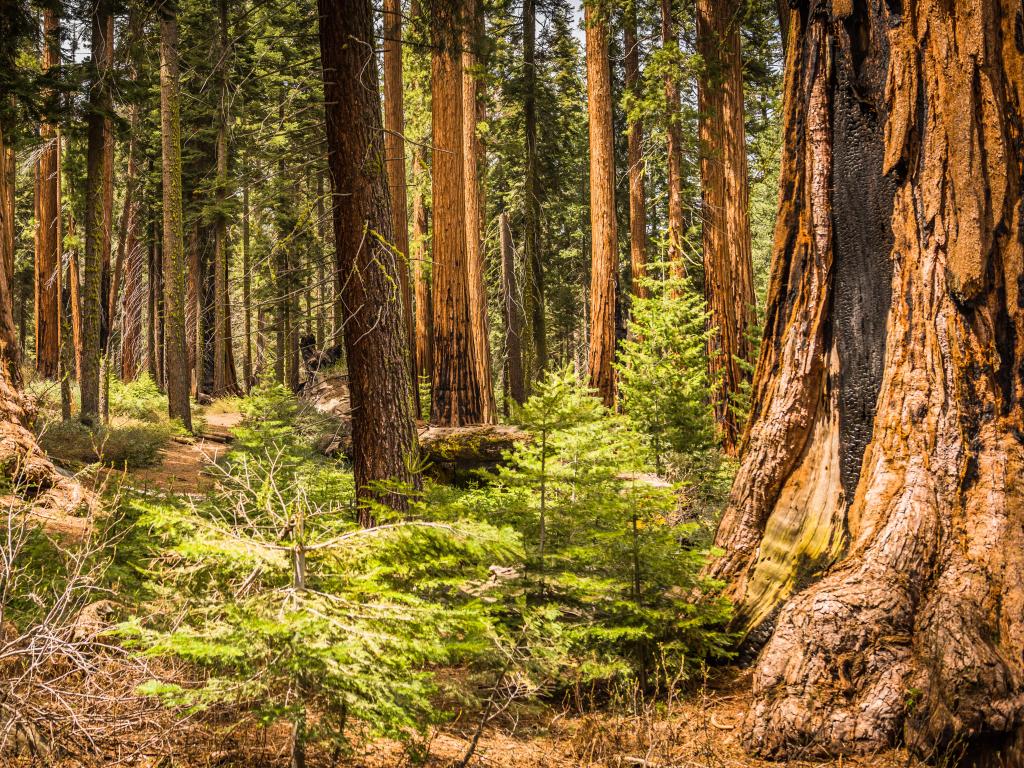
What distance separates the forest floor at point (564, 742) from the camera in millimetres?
3084

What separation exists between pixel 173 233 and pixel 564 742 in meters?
15.9

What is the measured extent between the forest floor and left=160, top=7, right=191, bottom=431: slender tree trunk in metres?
13.7

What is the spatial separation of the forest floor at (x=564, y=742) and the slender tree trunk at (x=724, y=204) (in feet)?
24.9

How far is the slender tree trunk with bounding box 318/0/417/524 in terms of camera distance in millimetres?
5348

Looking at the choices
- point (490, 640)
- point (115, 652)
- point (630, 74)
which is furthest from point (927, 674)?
point (630, 74)

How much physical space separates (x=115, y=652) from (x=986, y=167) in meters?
5.46

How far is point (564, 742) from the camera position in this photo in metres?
3.66

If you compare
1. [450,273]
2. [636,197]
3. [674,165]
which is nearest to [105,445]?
[450,273]

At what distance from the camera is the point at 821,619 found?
3.61 meters

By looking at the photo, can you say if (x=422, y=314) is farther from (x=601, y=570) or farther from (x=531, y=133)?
(x=601, y=570)

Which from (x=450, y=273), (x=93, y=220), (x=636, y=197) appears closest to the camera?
(x=450, y=273)

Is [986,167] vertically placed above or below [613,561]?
above

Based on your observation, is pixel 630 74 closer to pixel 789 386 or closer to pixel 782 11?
pixel 782 11

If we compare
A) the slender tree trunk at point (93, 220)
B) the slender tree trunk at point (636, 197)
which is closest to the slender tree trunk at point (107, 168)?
the slender tree trunk at point (93, 220)
